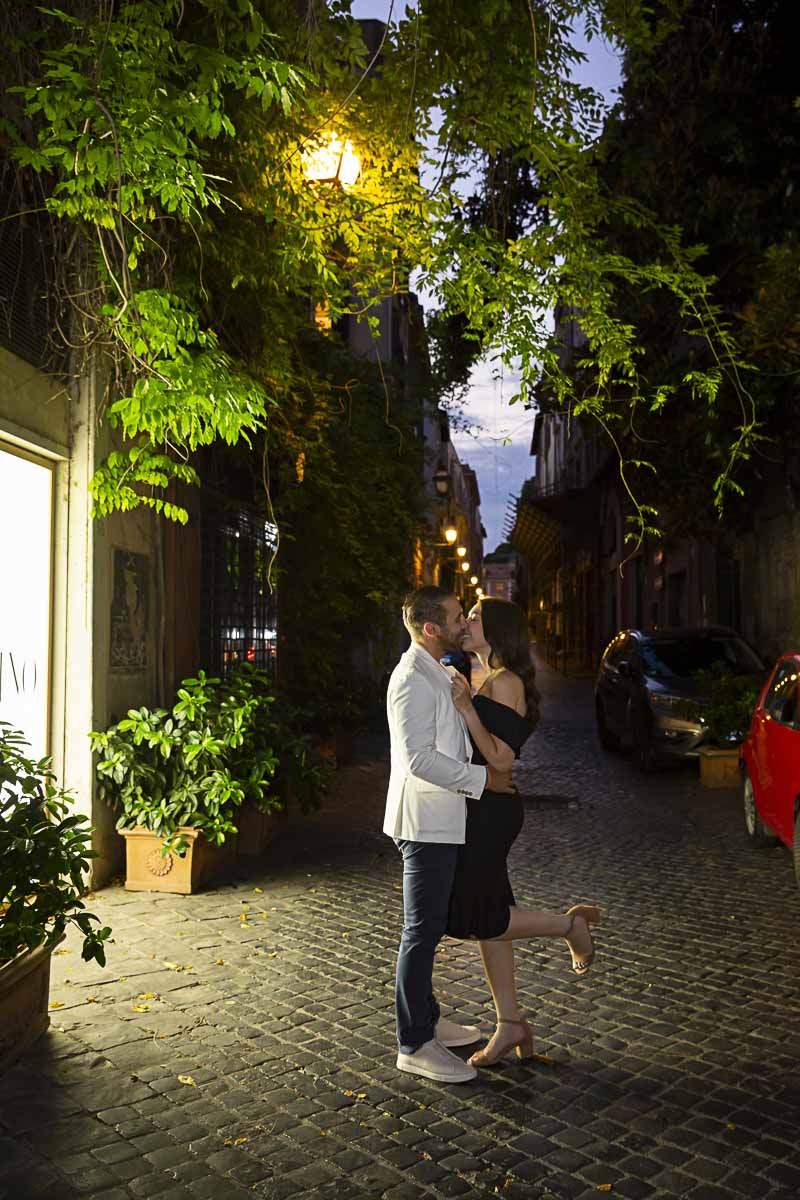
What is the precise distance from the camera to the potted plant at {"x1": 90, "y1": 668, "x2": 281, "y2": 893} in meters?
6.80

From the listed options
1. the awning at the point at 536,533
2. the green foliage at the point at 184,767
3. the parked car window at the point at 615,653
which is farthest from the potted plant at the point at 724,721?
the awning at the point at 536,533

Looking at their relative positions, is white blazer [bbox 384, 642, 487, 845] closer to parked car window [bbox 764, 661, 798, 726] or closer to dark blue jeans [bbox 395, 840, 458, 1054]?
dark blue jeans [bbox 395, 840, 458, 1054]

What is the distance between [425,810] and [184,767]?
3.49 metres

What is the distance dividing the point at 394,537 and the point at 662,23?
6.66m

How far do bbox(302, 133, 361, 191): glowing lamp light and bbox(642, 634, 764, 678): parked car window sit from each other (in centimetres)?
745

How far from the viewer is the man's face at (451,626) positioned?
407 centimetres

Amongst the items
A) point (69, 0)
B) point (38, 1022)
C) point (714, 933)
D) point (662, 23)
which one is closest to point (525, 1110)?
point (38, 1022)

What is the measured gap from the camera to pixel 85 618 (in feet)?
22.5

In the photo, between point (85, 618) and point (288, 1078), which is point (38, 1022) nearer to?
point (288, 1078)

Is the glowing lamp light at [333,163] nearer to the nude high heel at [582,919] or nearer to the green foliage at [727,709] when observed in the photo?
the nude high heel at [582,919]

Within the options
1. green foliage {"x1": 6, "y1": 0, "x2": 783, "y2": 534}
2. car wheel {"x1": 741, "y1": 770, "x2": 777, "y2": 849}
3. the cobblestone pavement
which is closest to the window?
green foliage {"x1": 6, "y1": 0, "x2": 783, "y2": 534}

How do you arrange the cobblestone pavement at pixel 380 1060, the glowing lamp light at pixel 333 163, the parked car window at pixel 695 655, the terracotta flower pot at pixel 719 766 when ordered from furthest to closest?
the parked car window at pixel 695 655, the terracotta flower pot at pixel 719 766, the glowing lamp light at pixel 333 163, the cobblestone pavement at pixel 380 1060

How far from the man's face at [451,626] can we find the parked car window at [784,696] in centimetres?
369

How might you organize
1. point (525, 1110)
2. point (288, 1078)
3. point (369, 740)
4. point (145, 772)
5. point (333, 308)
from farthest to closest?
point (369, 740)
point (333, 308)
point (145, 772)
point (288, 1078)
point (525, 1110)
